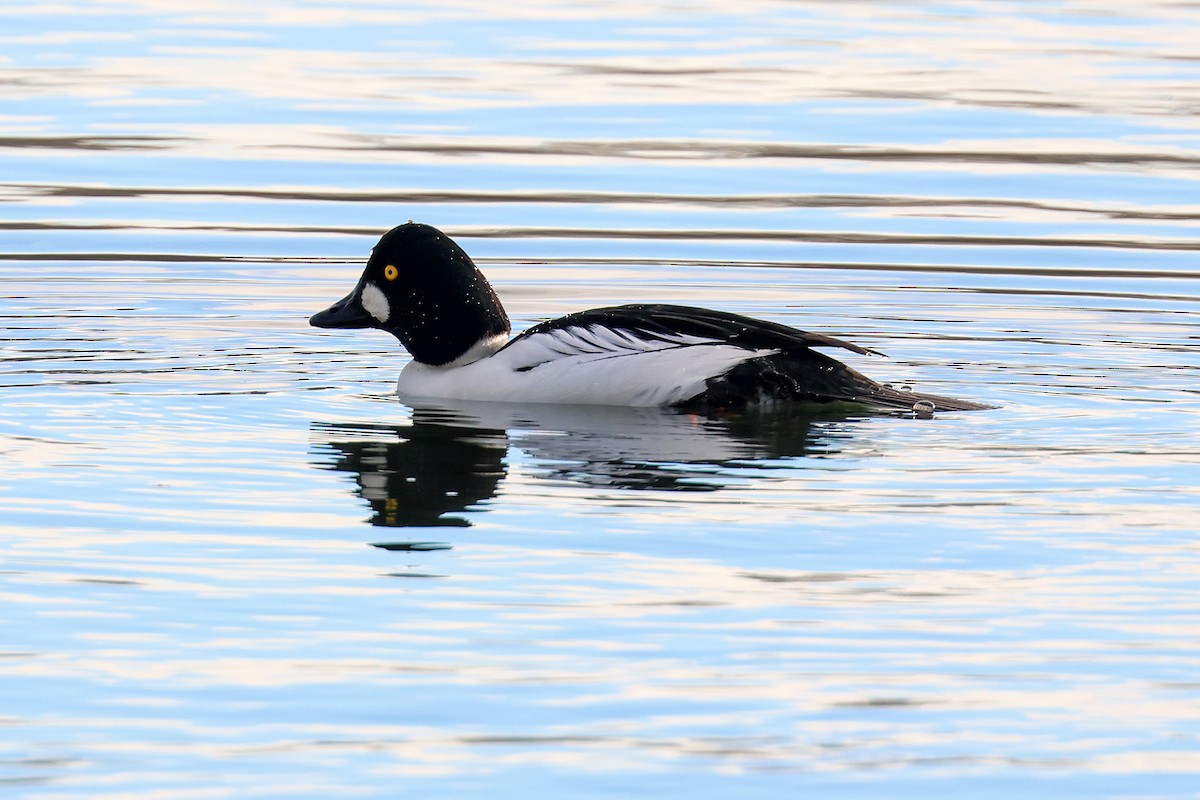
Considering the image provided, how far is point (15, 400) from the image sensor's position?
10.4 m

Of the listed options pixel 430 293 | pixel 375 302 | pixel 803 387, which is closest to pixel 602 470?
pixel 803 387

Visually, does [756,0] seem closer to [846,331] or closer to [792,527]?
[846,331]

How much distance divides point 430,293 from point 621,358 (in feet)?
3.85

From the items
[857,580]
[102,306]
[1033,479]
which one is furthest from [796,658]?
[102,306]

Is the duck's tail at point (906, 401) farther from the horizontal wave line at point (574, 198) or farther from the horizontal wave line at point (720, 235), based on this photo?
the horizontal wave line at point (574, 198)

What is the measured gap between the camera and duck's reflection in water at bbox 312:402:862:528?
8.73 m

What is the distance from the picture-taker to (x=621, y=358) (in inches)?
410

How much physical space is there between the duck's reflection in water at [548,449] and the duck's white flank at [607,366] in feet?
0.23

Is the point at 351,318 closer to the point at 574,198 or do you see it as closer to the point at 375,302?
the point at 375,302

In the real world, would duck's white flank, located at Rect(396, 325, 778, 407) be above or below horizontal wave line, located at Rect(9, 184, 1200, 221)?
below

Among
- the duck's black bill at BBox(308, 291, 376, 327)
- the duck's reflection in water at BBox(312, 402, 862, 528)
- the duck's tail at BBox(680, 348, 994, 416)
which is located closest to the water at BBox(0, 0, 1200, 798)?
the duck's reflection in water at BBox(312, 402, 862, 528)

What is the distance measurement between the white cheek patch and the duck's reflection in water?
72cm

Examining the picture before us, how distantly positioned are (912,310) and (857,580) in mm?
6502

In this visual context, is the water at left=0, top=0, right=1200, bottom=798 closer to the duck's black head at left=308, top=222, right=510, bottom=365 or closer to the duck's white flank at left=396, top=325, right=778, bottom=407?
the duck's white flank at left=396, top=325, right=778, bottom=407
